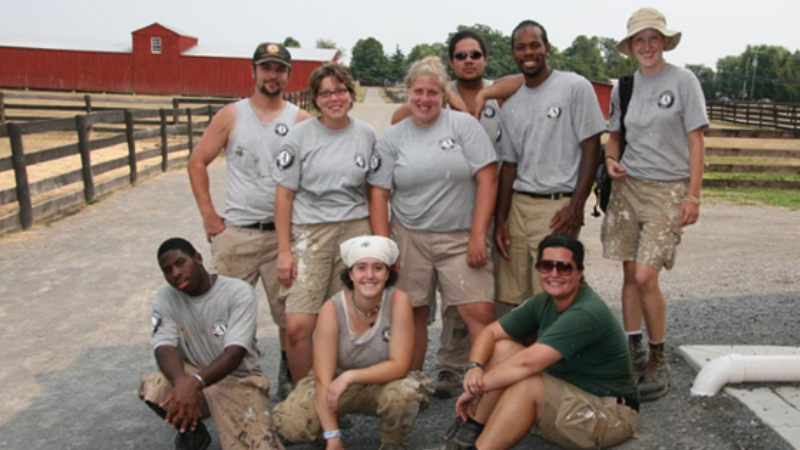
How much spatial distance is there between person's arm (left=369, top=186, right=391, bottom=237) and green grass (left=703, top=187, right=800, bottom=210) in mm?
10555

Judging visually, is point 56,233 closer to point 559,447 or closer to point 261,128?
point 261,128

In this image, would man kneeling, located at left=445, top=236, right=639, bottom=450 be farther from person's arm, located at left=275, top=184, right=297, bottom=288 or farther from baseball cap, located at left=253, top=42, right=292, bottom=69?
baseball cap, located at left=253, top=42, right=292, bottom=69

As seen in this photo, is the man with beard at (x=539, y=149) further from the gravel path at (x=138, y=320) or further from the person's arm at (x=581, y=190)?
the gravel path at (x=138, y=320)

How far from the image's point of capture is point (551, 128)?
428 cm

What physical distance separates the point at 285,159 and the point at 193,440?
139cm

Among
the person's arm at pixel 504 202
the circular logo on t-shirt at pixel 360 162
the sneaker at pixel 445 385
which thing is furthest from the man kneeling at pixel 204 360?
the person's arm at pixel 504 202

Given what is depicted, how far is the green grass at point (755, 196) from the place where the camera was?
13.5 meters

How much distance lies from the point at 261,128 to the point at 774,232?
324 inches

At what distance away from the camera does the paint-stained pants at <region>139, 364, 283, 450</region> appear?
3779 millimetres

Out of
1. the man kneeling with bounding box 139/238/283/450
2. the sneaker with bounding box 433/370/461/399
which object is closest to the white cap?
the man kneeling with bounding box 139/238/283/450

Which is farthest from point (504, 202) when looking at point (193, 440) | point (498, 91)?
point (193, 440)

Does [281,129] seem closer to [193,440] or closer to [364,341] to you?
[364,341]

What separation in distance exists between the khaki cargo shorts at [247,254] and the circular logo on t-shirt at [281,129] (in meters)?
0.52

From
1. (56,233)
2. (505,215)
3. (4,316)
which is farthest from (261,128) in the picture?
(56,233)
